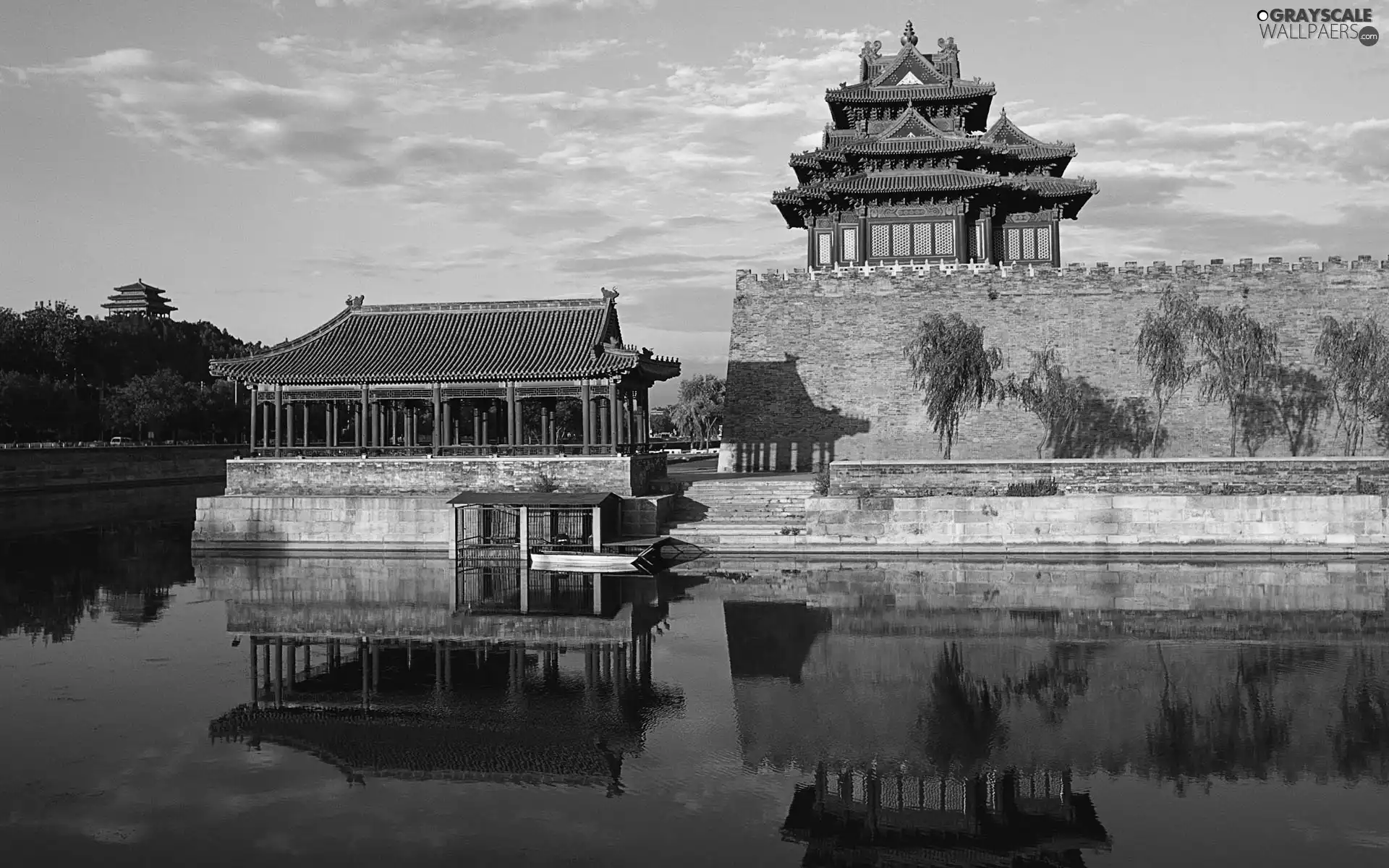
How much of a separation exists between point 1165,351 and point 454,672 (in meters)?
26.4

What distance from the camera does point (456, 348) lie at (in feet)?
96.0

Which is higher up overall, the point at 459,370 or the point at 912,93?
the point at 912,93

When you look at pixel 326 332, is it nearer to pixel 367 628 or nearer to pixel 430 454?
pixel 430 454

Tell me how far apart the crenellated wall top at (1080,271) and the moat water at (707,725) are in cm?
1807

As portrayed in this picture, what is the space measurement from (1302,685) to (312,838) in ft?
39.9

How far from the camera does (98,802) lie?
33.9 ft

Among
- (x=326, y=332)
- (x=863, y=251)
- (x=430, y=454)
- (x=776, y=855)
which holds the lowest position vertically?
(x=776, y=855)

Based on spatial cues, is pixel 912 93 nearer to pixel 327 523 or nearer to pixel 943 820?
pixel 327 523

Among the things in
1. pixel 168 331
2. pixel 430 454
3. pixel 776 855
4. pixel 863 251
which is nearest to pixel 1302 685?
pixel 776 855

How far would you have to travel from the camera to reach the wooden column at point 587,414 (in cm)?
2786

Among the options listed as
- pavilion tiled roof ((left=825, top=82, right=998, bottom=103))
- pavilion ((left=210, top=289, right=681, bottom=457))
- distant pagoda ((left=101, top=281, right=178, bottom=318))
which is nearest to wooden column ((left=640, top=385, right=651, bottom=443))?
pavilion ((left=210, top=289, right=681, bottom=457))

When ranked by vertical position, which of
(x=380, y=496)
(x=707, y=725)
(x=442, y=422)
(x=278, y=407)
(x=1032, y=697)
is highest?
(x=278, y=407)

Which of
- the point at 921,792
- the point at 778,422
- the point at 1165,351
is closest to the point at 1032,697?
the point at 921,792

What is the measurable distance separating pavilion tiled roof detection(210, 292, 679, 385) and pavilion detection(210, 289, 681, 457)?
3 centimetres
